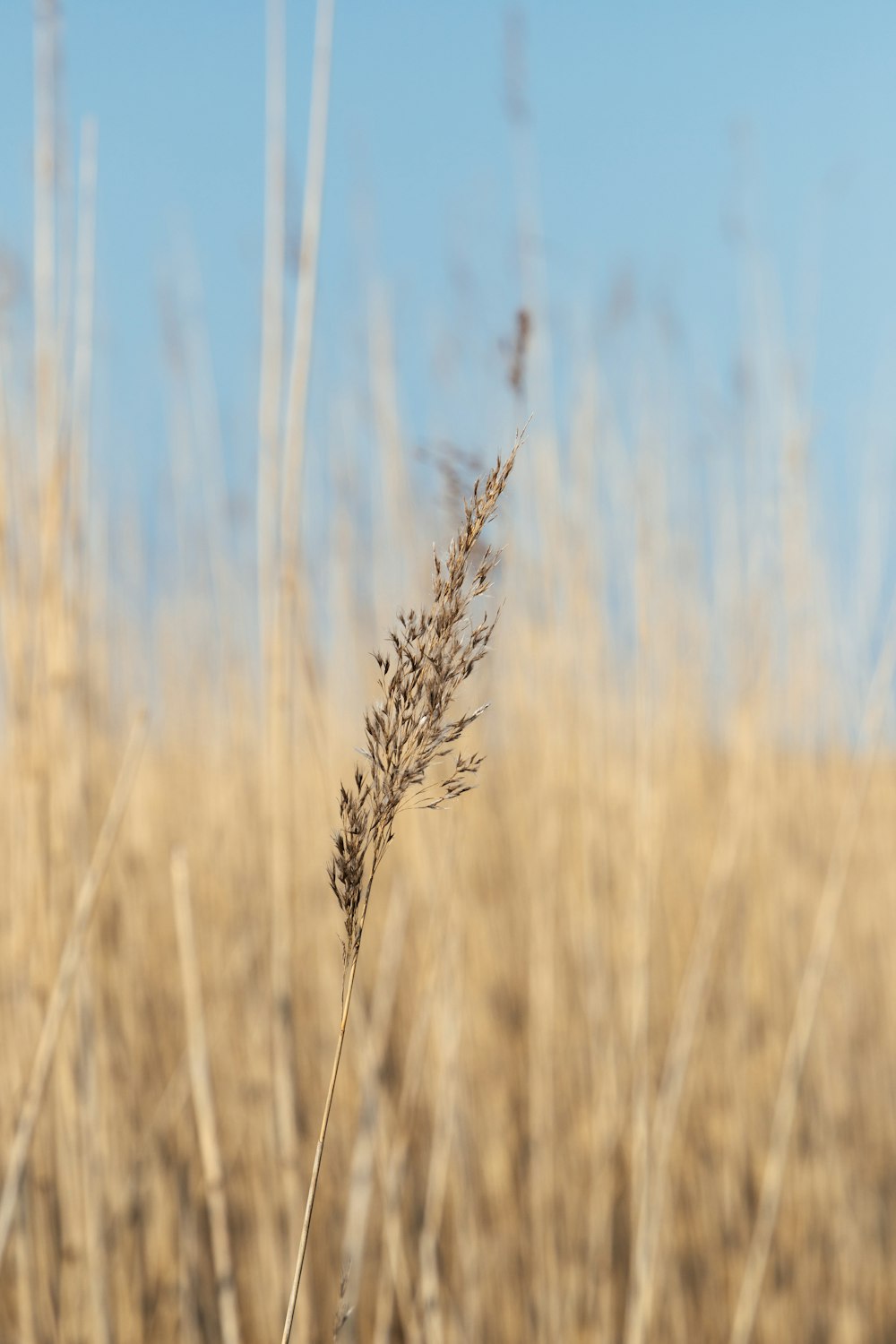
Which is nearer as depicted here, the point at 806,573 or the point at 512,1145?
the point at 512,1145

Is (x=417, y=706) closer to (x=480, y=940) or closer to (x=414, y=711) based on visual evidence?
(x=414, y=711)

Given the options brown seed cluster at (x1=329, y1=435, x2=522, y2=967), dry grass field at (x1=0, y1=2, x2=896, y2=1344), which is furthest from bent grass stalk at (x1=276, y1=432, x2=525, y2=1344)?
dry grass field at (x1=0, y1=2, x2=896, y2=1344)

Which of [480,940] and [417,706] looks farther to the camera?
[480,940]

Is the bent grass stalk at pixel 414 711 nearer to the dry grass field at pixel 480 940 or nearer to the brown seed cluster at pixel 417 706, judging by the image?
the brown seed cluster at pixel 417 706

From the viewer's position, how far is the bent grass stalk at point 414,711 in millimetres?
284

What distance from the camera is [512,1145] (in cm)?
131

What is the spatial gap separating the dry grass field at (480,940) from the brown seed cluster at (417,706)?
16 centimetres

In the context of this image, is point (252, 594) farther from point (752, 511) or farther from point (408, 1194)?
point (408, 1194)

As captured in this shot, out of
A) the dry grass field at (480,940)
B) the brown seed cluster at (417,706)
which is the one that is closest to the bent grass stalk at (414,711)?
the brown seed cluster at (417,706)

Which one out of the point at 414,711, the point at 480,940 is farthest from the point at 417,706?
the point at 480,940

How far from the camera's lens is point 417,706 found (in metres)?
0.30

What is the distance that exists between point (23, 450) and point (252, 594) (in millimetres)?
840

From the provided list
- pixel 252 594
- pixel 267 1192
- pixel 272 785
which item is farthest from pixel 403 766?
pixel 252 594

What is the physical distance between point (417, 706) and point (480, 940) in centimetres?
121
